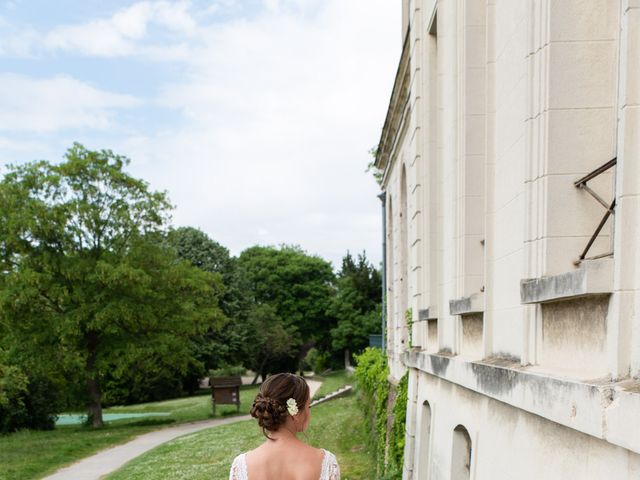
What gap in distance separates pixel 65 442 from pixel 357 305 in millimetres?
34169

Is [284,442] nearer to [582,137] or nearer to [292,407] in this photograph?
[292,407]

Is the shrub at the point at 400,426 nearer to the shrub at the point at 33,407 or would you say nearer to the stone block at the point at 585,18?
the stone block at the point at 585,18

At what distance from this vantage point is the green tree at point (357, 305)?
53.2m

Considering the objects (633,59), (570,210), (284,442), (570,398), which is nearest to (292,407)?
(284,442)

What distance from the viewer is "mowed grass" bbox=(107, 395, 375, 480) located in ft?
54.1

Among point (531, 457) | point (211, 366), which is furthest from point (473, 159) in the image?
point (211, 366)

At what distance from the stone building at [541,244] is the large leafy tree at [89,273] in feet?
74.0

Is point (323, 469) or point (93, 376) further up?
point (323, 469)

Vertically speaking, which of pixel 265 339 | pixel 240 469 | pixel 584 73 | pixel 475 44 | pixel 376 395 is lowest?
pixel 265 339

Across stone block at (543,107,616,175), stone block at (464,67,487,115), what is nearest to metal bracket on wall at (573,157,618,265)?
stone block at (543,107,616,175)

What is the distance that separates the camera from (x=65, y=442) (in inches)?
896

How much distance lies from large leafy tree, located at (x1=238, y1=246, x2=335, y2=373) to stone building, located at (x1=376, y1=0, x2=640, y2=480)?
53553 mm

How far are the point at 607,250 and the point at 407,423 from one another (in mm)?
7028

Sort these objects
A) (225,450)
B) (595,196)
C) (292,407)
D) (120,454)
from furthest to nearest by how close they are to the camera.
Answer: (120,454) < (225,450) < (292,407) < (595,196)
